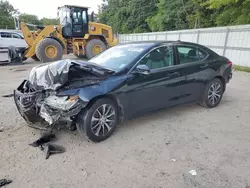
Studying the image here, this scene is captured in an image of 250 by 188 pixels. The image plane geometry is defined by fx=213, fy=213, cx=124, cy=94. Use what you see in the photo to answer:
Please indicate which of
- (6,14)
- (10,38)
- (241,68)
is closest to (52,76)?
(241,68)

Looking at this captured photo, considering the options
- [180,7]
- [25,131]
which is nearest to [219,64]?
[25,131]

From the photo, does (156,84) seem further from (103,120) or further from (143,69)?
(103,120)

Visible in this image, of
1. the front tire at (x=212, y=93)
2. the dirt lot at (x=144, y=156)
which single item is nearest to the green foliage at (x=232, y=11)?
the front tire at (x=212, y=93)

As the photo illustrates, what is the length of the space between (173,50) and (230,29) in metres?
8.78

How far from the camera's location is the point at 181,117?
4.36 metres

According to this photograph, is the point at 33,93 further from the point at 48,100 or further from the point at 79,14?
the point at 79,14

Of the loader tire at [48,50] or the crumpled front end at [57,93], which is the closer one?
the crumpled front end at [57,93]

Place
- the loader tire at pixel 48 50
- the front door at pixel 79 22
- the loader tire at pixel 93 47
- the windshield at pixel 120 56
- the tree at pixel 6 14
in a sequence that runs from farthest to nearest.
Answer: the tree at pixel 6 14 → the loader tire at pixel 93 47 → the front door at pixel 79 22 → the loader tire at pixel 48 50 → the windshield at pixel 120 56

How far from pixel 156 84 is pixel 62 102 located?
5.53ft

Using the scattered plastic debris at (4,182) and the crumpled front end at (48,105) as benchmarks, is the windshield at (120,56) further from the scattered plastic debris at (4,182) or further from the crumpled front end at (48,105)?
the scattered plastic debris at (4,182)

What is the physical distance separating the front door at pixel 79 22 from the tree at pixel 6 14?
30967mm

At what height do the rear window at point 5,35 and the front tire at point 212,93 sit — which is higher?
the rear window at point 5,35

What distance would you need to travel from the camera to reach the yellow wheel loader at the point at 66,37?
11.7 meters

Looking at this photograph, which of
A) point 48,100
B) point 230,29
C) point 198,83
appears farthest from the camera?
point 230,29
